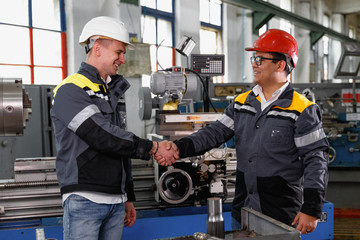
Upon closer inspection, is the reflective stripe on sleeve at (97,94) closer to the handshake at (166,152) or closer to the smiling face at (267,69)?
the handshake at (166,152)

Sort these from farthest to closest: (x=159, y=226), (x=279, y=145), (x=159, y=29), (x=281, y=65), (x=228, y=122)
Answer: (x=159, y=29)
(x=159, y=226)
(x=228, y=122)
(x=281, y=65)
(x=279, y=145)

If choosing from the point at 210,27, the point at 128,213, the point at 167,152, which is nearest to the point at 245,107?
the point at 167,152

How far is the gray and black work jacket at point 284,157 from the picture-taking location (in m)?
1.28

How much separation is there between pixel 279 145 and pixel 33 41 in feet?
11.2

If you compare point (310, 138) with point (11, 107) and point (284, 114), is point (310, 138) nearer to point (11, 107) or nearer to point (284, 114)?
point (284, 114)

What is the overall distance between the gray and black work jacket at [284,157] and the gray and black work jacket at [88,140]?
406 millimetres

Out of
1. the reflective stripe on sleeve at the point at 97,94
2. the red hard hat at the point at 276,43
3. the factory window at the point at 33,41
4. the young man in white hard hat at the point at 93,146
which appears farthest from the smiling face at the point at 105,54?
the factory window at the point at 33,41

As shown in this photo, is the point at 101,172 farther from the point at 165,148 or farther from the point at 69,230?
the point at 165,148

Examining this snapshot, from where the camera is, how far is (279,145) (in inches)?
52.2

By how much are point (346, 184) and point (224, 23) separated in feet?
11.8

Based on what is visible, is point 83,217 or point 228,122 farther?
point 228,122

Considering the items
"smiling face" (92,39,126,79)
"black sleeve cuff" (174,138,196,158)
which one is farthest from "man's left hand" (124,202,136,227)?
"smiling face" (92,39,126,79)

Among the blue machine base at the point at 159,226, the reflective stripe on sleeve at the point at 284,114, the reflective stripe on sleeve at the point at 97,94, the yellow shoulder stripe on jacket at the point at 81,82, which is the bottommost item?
the blue machine base at the point at 159,226

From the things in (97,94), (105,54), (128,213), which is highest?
(105,54)
